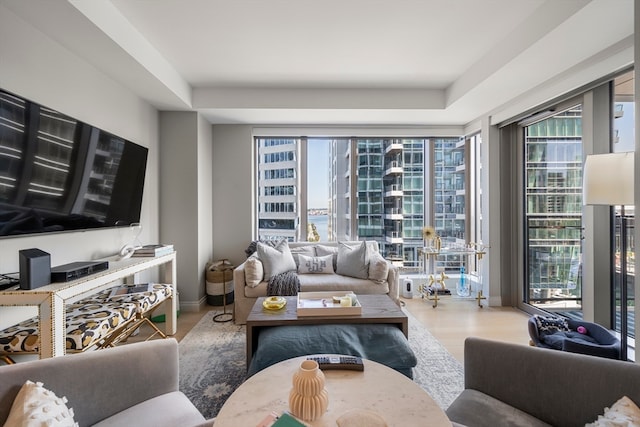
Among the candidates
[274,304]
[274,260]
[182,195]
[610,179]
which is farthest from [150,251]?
[610,179]

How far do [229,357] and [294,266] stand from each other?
1.34 meters

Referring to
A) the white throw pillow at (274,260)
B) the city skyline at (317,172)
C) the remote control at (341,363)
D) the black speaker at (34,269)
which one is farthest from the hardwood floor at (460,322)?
the city skyline at (317,172)

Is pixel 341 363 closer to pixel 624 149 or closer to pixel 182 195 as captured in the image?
pixel 624 149

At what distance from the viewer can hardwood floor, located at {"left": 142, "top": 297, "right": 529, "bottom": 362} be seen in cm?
277

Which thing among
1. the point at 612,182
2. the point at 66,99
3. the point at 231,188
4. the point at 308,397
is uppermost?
the point at 66,99

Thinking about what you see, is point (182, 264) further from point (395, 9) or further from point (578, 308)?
point (578, 308)

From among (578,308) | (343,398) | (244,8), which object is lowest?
(578,308)

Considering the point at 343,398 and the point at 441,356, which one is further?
the point at 441,356

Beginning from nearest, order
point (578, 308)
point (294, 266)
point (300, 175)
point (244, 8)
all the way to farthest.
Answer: point (244, 8), point (578, 308), point (294, 266), point (300, 175)

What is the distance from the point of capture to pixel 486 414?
1.14 m

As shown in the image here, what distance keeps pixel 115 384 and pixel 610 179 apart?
2762 mm

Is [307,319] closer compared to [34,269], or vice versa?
[34,269]

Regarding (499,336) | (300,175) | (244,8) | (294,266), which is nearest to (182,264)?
(294,266)

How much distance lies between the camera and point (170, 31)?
239 cm
